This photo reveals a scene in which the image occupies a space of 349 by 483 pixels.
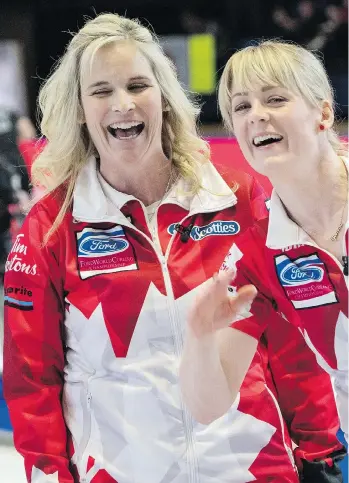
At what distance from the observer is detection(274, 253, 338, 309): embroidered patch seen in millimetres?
1245

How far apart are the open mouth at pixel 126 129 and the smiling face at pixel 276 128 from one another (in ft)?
0.87

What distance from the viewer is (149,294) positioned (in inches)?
55.7

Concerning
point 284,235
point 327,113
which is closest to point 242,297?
point 284,235

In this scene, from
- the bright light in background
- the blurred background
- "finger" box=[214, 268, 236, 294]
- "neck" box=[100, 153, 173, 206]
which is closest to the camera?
"finger" box=[214, 268, 236, 294]

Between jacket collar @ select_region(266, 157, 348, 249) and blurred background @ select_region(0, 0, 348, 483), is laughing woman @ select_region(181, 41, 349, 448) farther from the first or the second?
blurred background @ select_region(0, 0, 348, 483)

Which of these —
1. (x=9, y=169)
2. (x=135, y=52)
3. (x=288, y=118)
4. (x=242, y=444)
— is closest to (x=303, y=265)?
(x=288, y=118)

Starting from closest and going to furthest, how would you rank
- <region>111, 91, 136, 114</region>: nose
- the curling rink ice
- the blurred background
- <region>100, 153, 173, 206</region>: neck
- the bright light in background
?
<region>111, 91, 136, 114</region>: nose → <region>100, 153, 173, 206</region>: neck → the curling rink ice → the blurred background → the bright light in background

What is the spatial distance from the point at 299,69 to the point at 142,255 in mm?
438

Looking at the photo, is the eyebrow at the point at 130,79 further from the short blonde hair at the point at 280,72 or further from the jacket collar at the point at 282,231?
the jacket collar at the point at 282,231

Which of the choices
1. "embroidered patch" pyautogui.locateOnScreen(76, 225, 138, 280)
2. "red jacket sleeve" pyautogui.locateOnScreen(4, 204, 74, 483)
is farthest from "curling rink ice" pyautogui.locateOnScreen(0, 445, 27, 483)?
"embroidered patch" pyautogui.locateOnScreen(76, 225, 138, 280)

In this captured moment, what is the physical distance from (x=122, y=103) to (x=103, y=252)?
257 millimetres

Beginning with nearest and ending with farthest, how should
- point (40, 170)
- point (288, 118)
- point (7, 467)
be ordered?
point (288, 118)
point (40, 170)
point (7, 467)

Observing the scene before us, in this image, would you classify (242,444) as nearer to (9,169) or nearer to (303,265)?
(303,265)

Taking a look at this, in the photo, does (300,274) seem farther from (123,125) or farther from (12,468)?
(12,468)
